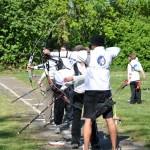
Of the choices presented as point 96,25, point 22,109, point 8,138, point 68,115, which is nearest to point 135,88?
point 22,109

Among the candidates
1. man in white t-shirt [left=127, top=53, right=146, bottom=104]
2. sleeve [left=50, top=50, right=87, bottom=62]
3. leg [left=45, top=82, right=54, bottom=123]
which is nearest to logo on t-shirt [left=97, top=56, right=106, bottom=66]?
sleeve [left=50, top=50, right=87, bottom=62]

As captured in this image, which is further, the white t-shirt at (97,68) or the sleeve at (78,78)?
the sleeve at (78,78)

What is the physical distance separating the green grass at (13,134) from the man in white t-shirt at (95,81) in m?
1.26

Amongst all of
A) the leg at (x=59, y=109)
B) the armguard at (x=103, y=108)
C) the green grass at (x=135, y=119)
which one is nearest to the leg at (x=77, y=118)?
the armguard at (x=103, y=108)

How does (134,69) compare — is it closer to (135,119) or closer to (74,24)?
(135,119)

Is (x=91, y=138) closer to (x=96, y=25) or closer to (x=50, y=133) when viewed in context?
(x=50, y=133)

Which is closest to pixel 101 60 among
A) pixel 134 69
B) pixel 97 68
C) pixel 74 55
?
pixel 97 68

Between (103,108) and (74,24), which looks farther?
(74,24)

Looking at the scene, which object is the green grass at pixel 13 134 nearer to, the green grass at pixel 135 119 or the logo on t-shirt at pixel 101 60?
the logo on t-shirt at pixel 101 60

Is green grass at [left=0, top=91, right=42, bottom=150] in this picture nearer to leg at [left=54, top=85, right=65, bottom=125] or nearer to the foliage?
leg at [left=54, top=85, right=65, bottom=125]

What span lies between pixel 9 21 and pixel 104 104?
36104 millimetres

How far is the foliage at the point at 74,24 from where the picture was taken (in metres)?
43.6

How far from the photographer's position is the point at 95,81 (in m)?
8.37

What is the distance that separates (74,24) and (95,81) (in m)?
47.9
